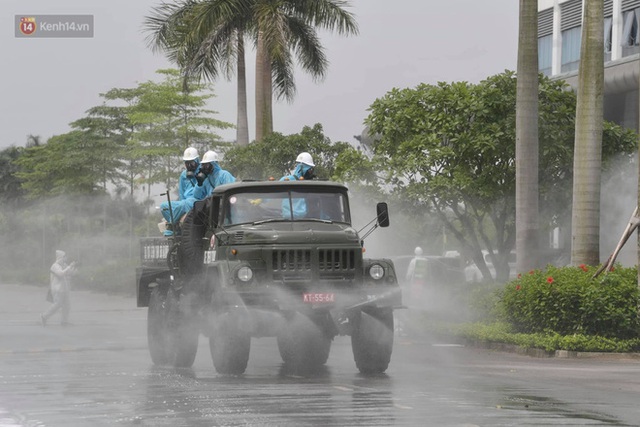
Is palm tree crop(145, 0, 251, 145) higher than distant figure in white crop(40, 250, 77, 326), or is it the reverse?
palm tree crop(145, 0, 251, 145)

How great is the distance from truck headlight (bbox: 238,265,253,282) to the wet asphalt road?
113cm

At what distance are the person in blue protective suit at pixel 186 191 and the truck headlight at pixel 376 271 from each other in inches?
114

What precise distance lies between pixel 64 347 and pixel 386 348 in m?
7.86

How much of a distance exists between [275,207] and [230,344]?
1.94 meters

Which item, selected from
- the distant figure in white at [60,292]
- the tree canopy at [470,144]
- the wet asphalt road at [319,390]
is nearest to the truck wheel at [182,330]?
the wet asphalt road at [319,390]

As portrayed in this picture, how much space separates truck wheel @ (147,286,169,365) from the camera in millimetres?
17062

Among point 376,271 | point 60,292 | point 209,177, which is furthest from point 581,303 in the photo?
point 60,292

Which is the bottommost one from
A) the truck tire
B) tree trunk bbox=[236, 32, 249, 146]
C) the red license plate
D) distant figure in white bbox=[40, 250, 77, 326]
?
distant figure in white bbox=[40, 250, 77, 326]

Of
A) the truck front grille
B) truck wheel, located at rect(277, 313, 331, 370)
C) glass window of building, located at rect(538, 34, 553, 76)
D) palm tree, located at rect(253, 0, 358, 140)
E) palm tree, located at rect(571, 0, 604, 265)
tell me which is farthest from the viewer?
glass window of building, located at rect(538, 34, 553, 76)

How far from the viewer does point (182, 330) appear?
1639cm

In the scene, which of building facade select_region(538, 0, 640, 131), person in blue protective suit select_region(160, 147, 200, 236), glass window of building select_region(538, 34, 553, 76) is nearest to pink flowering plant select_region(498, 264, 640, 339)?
person in blue protective suit select_region(160, 147, 200, 236)

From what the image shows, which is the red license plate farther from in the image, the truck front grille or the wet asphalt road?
the wet asphalt road

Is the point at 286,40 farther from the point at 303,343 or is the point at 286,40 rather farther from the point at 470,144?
the point at 303,343

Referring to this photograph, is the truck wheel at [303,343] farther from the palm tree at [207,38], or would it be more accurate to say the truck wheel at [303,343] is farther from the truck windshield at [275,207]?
the palm tree at [207,38]
